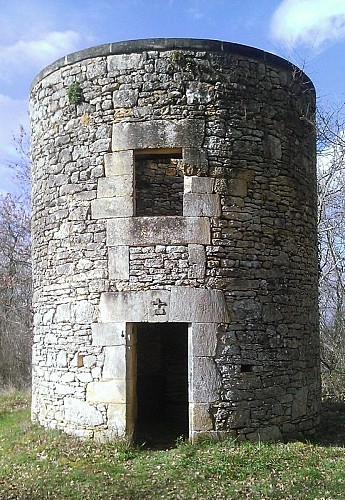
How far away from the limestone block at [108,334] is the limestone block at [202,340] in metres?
0.94

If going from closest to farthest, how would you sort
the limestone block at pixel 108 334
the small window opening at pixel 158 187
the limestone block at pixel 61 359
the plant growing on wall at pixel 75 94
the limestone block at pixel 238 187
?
the limestone block at pixel 108 334
the limestone block at pixel 238 187
the limestone block at pixel 61 359
the plant growing on wall at pixel 75 94
the small window opening at pixel 158 187

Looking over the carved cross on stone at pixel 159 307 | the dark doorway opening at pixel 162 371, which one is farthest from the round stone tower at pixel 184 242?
the dark doorway opening at pixel 162 371

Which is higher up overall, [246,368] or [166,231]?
[166,231]

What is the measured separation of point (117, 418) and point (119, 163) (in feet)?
11.5

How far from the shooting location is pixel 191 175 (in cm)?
809

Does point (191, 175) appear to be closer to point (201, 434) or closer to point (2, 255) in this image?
point (201, 434)

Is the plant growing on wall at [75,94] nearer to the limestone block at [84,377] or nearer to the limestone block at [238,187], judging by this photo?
the limestone block at [238,187]

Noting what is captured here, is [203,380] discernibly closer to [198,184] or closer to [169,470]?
[169,470]

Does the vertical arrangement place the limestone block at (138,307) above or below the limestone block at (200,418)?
above

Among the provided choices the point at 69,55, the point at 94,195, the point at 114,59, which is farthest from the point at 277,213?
the point at 69,55

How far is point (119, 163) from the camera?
818 cm

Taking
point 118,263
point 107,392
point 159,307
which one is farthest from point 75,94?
point 107,392

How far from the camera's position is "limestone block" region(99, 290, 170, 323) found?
A: 7863mm

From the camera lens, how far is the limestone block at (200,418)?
771cm
